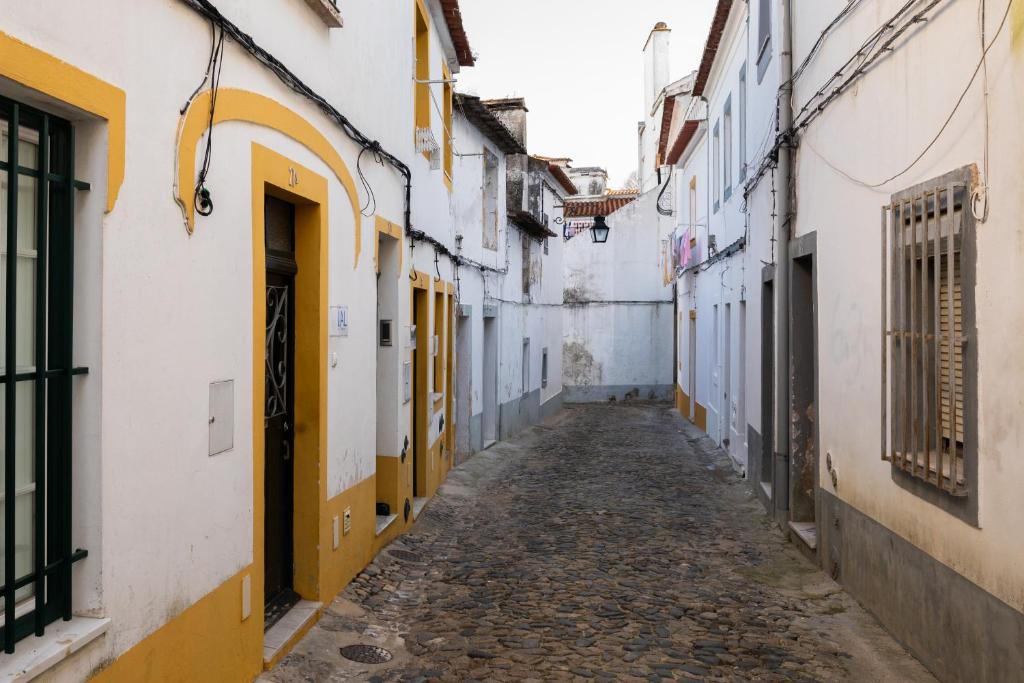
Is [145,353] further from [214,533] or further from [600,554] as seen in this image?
[600,554]

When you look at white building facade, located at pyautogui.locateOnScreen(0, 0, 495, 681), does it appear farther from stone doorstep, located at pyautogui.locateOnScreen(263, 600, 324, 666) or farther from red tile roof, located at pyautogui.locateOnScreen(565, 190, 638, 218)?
red tile roof, located at pyautogui.locateOnScreen(565, 190, 638, 218)

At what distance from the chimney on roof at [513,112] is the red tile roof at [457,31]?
799cm

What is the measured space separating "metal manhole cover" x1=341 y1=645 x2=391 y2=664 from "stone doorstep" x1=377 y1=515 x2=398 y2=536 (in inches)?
78.6

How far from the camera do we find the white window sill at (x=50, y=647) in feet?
9.51

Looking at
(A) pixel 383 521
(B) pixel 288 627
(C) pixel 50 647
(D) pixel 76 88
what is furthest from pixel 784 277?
(C) pixel 50 647

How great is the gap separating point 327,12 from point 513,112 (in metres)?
15.0

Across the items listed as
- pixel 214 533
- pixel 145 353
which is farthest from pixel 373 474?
pixel 145 353

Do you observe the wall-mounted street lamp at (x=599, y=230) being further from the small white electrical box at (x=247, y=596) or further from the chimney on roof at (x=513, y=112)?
the small white electrical box at (x=247, y=596)

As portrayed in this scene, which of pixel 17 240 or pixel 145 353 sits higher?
pixel 17 240

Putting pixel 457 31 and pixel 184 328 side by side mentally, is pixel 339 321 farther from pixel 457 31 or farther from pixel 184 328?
pixel 457 31

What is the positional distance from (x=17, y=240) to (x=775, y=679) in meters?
4.40

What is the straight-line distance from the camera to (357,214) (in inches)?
271

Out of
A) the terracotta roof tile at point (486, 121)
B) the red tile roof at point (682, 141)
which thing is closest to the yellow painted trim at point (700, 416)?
the red tile roof at point (682, 141)

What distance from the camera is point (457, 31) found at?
1118 centimetres
